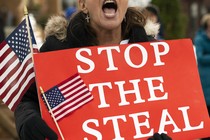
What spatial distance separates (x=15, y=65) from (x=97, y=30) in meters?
0.52

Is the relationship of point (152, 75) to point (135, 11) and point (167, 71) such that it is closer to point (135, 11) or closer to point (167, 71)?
point (167, 71)

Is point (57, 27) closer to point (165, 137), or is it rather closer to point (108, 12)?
point (108, 12)

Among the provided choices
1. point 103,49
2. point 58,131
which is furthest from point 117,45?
point 58,131

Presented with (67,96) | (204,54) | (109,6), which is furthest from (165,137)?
(204,54)

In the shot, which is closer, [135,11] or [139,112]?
[139,112]

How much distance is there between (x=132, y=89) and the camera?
382 cm

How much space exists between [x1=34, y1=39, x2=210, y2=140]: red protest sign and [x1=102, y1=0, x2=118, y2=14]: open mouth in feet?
0.70

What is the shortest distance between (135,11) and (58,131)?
0.95 meters

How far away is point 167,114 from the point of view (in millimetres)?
3807

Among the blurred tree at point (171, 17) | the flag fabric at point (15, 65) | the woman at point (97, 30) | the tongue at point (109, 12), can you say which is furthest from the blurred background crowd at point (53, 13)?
the tongue at point (109, 12)

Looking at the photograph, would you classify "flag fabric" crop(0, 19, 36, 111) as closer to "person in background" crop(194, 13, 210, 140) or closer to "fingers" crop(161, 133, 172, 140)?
"fingers" crop(161, 133, 172, 140)

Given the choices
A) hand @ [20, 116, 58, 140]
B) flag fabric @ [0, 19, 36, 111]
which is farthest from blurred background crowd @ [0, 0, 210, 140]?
hand @ [20, 116, 58, 140]

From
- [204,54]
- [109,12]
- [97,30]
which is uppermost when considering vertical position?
[109,12]

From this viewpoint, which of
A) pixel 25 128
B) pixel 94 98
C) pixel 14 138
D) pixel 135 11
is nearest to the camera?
pixel 25 128
